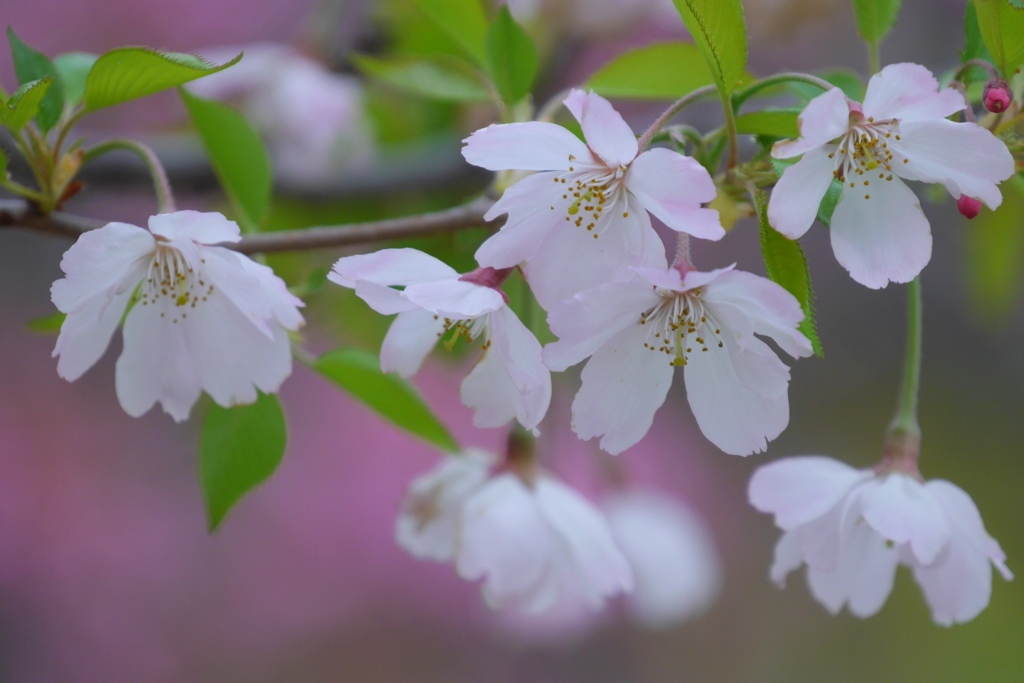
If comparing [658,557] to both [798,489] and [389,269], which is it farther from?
[389,269]

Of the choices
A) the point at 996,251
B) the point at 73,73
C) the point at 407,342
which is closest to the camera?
the point at 407,342

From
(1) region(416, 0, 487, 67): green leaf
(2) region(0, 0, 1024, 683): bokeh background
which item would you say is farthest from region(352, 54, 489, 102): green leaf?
(2) region(0, 0, 1024, 683): bokeh background

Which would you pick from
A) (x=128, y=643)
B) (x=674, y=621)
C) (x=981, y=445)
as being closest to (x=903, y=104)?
(x=674, y=621)

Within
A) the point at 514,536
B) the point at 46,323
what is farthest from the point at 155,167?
the point at 514,536

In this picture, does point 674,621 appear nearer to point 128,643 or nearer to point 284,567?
point 284,567

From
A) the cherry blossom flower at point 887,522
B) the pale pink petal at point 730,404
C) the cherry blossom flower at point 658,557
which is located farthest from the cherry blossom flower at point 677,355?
the cherry blossom flower at point 658,557

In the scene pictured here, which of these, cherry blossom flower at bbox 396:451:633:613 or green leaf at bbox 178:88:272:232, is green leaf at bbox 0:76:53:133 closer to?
green leaf at bbox 178:88:272:232
